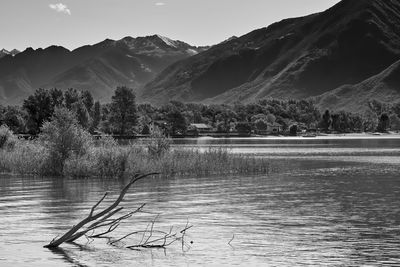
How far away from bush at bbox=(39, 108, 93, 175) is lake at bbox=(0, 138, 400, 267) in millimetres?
3679

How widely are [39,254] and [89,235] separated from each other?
4477mm

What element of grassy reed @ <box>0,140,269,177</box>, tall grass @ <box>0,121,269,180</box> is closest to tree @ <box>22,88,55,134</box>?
grassy reed @ <box>0,140,269,177</box>

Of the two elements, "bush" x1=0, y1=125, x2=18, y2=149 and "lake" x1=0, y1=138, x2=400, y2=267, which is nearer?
"lake" x1=0, y1=138, x2=400, y2=267

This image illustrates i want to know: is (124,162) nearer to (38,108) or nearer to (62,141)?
(62,141)

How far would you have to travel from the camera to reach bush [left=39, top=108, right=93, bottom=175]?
71.3m

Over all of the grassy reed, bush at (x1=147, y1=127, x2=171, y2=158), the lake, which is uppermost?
bush at (x1=147, y1=127, x2=171, y2=158)

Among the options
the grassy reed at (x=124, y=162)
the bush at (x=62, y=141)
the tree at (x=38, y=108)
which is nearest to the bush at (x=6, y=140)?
the grassy reed at (x=124, y=162)

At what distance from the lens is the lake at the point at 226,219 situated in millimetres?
27984

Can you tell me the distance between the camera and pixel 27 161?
74.2m

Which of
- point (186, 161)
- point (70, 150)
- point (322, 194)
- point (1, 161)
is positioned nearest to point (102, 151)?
point (70, 150)

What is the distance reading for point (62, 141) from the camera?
71.3 metres

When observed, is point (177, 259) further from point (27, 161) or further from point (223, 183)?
point (27, 161)

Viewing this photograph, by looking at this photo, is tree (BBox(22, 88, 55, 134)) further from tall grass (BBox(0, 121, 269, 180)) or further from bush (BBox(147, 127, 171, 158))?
bush (BBox(147, 127, 171, 158))

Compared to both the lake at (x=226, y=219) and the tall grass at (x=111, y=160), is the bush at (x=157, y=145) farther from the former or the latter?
the lake at (x=226, y=219)
